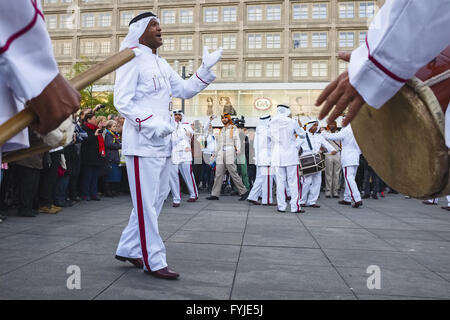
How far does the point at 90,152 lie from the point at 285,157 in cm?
472

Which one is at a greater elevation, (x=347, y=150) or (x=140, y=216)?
(x=347, y=150)

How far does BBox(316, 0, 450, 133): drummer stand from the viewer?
1.41 metres

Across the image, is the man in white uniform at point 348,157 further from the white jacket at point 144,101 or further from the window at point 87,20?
the window at point 87,20

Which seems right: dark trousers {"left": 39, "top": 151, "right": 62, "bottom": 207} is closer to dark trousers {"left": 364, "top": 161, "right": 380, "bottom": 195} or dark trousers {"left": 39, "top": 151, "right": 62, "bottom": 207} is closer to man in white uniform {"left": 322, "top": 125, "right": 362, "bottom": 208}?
man in white uniform {"left": 322, "top": 125, "right": 362, "bottom": 208}

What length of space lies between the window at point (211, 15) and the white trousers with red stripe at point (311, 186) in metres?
34.4

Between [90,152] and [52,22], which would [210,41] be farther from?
[90,152]

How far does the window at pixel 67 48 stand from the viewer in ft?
145

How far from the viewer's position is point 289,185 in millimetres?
8680

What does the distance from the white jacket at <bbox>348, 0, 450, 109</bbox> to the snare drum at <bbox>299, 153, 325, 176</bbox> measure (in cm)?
832

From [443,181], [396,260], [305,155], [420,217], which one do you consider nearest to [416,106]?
[443,181]

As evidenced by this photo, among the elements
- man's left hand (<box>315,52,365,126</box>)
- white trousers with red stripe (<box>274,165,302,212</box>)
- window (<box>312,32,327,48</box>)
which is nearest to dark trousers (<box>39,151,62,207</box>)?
white trousers with red stripe (<box>274,165,302,212</box>)

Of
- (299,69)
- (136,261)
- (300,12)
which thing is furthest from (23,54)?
(300,12)

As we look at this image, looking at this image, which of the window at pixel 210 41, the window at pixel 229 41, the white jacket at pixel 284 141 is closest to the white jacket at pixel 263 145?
the white jacket at pixel 284 141
